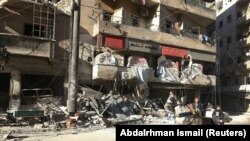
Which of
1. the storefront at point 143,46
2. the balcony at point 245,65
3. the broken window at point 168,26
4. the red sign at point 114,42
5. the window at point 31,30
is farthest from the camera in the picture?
→ the balcony at point 245,65

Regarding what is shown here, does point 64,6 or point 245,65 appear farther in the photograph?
point 245,65

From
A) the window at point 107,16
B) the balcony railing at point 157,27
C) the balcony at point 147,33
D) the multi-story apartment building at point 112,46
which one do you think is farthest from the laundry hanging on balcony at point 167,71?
the window at point 107,16

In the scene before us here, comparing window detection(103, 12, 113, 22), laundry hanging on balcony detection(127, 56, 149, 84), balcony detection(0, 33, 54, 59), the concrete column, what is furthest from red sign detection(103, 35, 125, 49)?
the concrete column

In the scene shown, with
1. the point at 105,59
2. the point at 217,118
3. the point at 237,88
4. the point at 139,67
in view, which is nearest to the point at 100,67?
the point at 105,59

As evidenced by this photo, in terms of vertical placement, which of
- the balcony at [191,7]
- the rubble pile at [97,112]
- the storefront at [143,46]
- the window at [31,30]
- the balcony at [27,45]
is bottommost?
the rubble pile at [97,112]

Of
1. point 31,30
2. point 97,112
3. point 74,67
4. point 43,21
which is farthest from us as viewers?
point 31,30

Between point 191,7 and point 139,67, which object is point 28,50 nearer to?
point 139,67

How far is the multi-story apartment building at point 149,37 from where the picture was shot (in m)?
25.6

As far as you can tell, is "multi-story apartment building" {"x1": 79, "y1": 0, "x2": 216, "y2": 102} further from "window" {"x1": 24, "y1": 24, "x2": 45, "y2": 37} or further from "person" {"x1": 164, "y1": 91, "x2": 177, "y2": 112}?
"window" {"x1": 24, "y1": 24, "x2": 45, "y2": 37}

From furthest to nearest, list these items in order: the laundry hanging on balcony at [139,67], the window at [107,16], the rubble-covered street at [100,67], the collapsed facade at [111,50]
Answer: the window at [107,16], the laundry hanging on balcony at [139,67], the collapsed facade at [111,50], the rubble-covered street at [100,67]

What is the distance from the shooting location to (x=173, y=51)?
97.3 feet

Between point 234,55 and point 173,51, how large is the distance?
1434 cm

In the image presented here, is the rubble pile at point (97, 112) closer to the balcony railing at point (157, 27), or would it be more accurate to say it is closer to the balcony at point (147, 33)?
the balcony at point (147, 33)

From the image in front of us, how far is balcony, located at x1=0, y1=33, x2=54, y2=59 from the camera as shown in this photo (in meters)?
21.7
